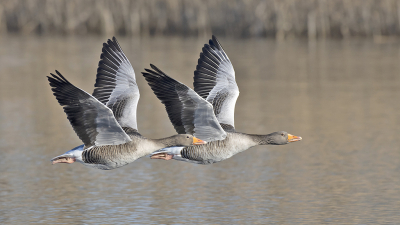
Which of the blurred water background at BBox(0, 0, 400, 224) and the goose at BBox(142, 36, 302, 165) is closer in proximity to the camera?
the goose at BBox(142, 36, 302, 165)

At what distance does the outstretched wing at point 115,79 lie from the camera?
16.0 metres

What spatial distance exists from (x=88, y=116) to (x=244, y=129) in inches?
636

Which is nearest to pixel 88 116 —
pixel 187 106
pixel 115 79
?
pixel 187 106

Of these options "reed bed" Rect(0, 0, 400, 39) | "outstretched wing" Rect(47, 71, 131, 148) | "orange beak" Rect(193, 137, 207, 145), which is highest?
"reed bed" Rect(0, 0, 400, 39)

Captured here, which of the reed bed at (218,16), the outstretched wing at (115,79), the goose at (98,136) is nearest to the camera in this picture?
the goose at (98,136)

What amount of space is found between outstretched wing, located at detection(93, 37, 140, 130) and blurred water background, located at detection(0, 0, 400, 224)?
310 centimetres

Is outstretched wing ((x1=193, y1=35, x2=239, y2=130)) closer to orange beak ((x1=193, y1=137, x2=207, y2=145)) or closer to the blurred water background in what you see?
orange beak ((x1=193, y1=137, x2=207, y2=145))

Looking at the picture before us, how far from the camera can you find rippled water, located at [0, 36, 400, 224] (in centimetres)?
1825

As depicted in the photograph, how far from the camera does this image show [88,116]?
45.4ft

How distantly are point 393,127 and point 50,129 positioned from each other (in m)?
14.2

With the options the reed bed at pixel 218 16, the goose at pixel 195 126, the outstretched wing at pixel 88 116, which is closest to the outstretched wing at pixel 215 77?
the goose at pixel 195 126

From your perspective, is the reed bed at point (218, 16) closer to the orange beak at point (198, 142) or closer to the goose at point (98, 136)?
the orange beak at point (198, 142)

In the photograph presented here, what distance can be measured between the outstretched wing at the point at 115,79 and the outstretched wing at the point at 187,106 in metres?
1.46

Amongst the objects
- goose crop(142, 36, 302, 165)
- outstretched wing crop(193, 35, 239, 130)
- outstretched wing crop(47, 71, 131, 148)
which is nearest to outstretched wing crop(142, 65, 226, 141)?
goose crop(142, 36, 302, 165)
